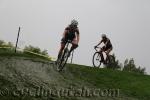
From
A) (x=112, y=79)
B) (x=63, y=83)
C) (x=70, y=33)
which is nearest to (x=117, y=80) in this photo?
(x=112, y=79)

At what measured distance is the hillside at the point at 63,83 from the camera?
44.5 feet

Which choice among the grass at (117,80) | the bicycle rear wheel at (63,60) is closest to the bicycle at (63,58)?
the bicycle rear wheel at (63,60)

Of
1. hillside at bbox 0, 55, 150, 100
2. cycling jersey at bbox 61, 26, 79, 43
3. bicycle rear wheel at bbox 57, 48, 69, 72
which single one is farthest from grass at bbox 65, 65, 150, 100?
cycling jersey at bbox 61, 26, 79, 43

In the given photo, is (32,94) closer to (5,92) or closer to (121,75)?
(5,92)

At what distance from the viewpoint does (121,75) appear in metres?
22.6

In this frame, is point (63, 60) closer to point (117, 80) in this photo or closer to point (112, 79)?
point (112, 79)

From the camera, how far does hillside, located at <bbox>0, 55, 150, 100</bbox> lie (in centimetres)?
1357

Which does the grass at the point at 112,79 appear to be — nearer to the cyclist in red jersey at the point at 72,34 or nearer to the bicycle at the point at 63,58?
the bicycle at the point at 63,58

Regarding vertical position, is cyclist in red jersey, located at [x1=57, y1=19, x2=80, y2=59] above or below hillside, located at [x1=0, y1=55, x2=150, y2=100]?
above

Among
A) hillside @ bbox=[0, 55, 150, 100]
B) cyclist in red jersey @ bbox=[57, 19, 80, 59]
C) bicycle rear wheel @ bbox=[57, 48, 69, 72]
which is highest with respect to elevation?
cyclist in red jersey @ bbox=[57, 19, 80, 59]

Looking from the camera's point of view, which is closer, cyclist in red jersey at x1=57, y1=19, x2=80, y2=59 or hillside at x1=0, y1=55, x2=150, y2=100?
hillside at x1=0, y1=55, x2=150, y2=100

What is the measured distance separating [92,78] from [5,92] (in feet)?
25.2

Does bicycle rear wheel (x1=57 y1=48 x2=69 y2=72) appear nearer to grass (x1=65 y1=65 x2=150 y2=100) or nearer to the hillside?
the hillside

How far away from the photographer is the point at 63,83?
1636cm
